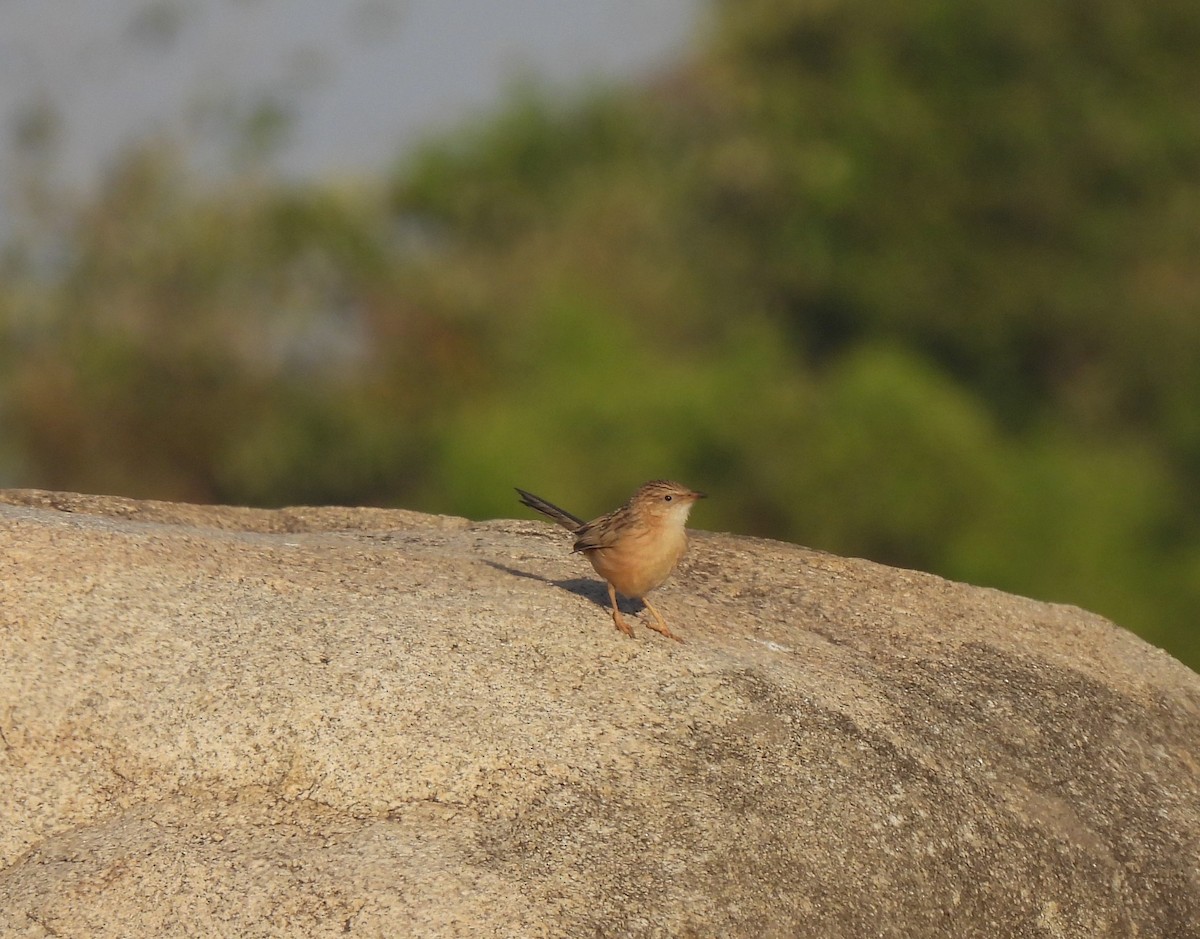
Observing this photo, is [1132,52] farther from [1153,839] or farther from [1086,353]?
[1153,839]

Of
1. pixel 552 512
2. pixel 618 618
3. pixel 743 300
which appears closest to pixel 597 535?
pixel 618 618

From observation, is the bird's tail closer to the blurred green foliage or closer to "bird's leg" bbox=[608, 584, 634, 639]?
"bird's leg" bbox=[608, 584, 634, 639]

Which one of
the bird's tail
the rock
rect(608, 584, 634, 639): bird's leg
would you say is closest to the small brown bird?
rect(608, 584, 634, 639): bird's leg

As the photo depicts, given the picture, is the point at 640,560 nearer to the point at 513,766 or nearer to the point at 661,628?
the point at 661,628

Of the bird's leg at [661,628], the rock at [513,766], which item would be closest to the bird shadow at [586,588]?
the rock at [513,766]

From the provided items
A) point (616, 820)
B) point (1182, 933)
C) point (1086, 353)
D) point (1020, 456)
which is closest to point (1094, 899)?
point (1182, 933)

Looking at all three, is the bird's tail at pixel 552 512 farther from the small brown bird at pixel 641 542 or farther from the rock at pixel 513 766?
the small brown bird at pixel 641 542
